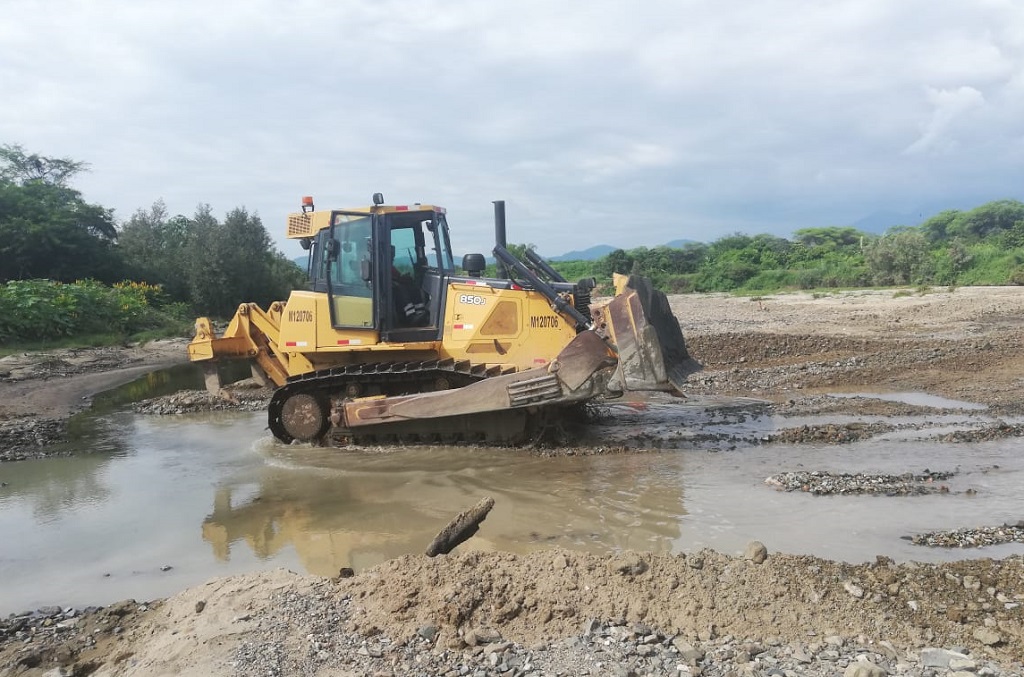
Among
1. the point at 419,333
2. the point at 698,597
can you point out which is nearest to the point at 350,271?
the point at 419,333

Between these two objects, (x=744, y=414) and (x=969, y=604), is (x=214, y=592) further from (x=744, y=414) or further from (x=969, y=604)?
(x=744, y=414)

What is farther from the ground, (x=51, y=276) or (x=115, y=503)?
(x=51, y=276)

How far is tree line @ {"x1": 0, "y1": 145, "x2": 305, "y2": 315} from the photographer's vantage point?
2844cm

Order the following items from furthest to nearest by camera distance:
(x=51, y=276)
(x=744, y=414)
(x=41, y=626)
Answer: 1. (x=51, y=276)
2. (x=744, y=414)
3. (x=41, y=626)

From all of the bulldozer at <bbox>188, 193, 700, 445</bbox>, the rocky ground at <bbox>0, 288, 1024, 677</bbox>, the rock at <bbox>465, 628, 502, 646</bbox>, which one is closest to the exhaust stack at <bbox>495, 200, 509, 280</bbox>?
the bulldozer at <bbox>188, 193, 700, 445</bbox>

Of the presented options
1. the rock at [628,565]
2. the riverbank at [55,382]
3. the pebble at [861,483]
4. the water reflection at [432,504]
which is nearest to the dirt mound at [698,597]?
the rock at [628,565]

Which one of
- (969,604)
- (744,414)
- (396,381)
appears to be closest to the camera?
(969,604)

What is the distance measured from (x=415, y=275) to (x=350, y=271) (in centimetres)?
80

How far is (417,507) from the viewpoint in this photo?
7.12m

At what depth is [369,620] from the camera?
13.8ft

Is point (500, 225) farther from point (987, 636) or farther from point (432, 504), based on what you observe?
point (987, 636)

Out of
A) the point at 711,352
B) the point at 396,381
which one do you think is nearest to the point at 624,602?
the point at 396,381

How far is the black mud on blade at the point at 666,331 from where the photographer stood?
8023 mm

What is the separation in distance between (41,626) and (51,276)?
28066 millimetres
